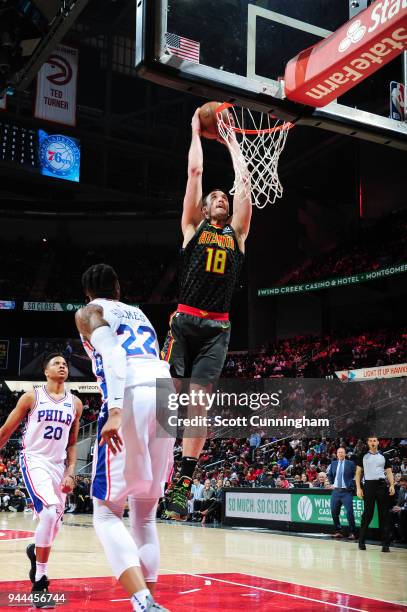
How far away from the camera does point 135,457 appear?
3.75m

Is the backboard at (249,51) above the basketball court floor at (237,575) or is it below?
above

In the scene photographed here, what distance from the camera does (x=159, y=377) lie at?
12.9 ft

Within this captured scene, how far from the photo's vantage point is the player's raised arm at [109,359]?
11.8 feet

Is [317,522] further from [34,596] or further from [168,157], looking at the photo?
[168,157]

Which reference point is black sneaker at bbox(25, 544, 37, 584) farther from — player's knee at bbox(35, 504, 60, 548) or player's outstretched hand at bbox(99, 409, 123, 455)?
player's outstretched hand at bbox(99, 409, 123, 455)

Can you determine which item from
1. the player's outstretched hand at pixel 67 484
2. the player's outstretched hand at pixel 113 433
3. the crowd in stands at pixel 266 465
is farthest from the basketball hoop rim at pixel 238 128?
the crowd in stands at pixel 266 465

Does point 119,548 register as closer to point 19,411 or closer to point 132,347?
point 132,347

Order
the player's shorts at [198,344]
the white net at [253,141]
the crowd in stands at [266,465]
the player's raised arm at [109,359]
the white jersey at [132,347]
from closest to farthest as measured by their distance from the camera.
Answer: the player's raised arm at [109,359]
the white jersey at [132,347]
the player's shorts at [198,344]
the white net at [253,141]
the crowd in stands at [266,465]

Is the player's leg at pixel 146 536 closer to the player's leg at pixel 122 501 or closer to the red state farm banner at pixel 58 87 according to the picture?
the player's leg at pixel 122 501

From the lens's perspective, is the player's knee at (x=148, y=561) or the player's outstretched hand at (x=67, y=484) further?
the player's outstretched hand at (x=67, y=484)

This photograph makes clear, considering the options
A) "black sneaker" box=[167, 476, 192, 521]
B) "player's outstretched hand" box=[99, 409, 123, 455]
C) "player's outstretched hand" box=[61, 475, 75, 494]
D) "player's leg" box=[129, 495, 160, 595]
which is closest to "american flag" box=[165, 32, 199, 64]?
"player's outstretched hand" box=[99, 409, 123, 455]

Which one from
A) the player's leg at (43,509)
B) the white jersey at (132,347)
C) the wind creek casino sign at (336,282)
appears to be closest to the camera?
the white jersey at (132,347)

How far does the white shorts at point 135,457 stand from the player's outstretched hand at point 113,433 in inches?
1.9

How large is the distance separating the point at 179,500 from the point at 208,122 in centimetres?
270
